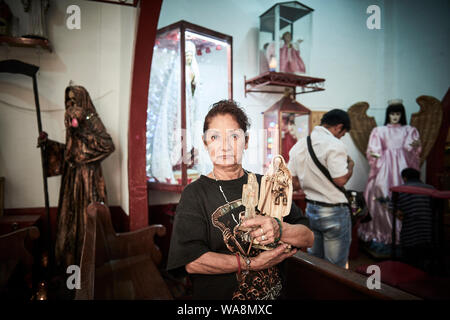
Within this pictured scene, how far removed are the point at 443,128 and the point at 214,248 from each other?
94 cm

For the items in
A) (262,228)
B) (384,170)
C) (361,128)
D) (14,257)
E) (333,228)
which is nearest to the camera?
(262,228)

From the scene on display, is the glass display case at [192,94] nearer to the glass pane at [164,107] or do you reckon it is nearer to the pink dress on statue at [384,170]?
the glass pane at [164,107]

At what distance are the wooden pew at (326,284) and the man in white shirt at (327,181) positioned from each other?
34 centimetres

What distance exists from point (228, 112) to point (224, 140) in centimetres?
8

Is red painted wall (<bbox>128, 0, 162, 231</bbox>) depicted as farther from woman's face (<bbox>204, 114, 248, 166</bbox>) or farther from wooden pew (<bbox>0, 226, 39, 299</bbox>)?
woman's face (<bbox>204, 114, 248, 166</bbox>)

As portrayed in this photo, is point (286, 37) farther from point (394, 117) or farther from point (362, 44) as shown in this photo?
point (394, 117)

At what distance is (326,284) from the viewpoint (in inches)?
33.5

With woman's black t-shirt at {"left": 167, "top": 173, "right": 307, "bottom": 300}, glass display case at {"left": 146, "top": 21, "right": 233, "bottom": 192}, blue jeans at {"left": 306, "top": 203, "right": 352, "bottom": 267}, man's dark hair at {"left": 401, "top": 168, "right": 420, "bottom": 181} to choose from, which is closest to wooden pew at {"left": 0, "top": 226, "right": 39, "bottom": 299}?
glass display case at {"left": 146, "top": 21, "right": 233, "bottom": 192}

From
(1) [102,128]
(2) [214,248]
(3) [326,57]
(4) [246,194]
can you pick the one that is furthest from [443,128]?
(1) [102,128]

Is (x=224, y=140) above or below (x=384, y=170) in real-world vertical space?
above

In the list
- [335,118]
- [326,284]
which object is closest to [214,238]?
[326,284]

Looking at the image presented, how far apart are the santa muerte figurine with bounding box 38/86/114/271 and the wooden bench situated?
0.51 meters

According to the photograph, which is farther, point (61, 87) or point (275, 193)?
point (61, 87)

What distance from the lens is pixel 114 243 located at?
163 cm
